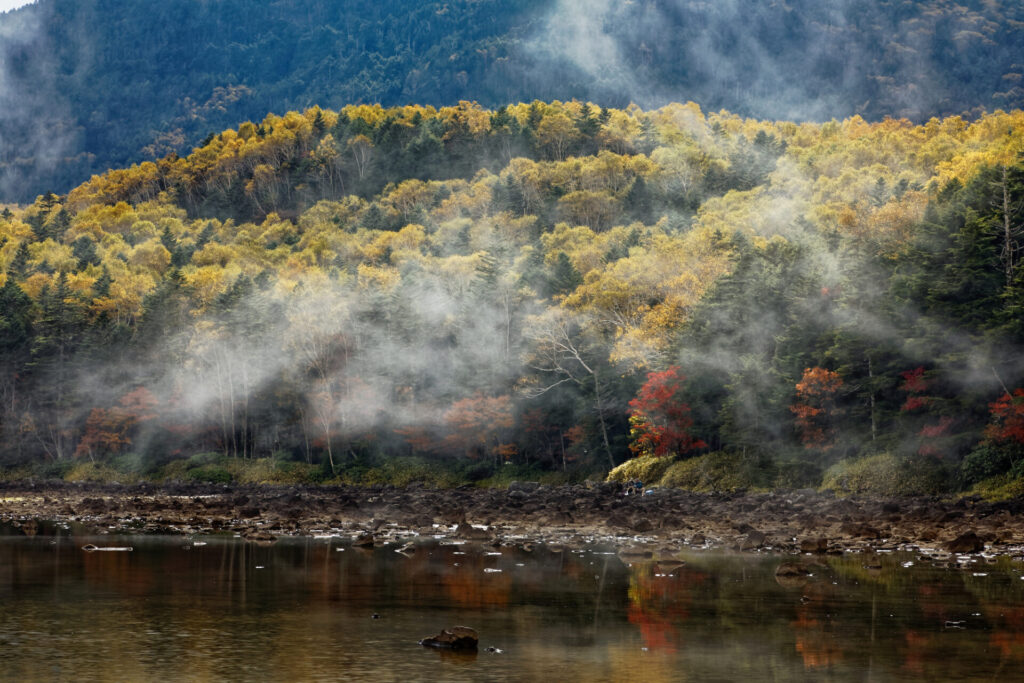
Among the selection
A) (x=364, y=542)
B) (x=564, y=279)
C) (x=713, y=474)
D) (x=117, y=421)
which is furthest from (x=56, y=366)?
(x=364, y=542)

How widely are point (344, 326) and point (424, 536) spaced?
1848 inches

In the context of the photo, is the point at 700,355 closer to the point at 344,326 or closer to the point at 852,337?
the point at 852,337

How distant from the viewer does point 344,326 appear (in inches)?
3120

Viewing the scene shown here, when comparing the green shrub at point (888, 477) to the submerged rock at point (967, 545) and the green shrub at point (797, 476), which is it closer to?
the green shrub at point (797, 476)

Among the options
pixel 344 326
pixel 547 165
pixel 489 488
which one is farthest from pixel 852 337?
pixel 547 165

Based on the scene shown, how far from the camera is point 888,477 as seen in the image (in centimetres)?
4281

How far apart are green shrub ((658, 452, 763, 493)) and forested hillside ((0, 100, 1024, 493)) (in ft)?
0.88

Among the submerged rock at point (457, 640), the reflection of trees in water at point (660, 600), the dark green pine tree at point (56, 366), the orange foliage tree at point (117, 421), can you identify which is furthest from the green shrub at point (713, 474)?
the dark green pine tree at point (56, 366)

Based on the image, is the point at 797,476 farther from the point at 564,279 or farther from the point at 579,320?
the point at 564,279

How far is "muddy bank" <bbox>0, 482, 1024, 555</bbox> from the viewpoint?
29.5m

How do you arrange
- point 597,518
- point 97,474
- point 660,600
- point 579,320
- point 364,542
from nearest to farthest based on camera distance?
1. point 660,600
2. point 364,542
3. point 597,518
4. point 579,320
5. point 97,474

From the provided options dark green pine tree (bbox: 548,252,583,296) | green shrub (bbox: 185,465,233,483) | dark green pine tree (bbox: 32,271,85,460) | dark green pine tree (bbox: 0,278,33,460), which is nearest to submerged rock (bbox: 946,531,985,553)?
dark green pine tree (bbox: 548,252,583,296)

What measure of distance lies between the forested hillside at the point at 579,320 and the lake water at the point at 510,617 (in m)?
20.6

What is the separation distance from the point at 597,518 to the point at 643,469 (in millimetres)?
18539
